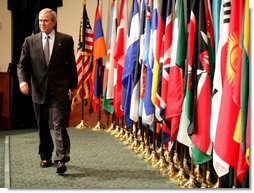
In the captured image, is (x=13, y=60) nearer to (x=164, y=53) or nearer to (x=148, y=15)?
(x=148, y=15)

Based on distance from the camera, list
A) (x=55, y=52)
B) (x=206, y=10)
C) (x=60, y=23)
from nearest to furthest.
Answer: (x=206, y=10) → (x=55, y=52) → (x=60, y=23)

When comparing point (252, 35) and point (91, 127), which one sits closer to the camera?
point (252, 35)

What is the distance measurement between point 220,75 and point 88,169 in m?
1.41

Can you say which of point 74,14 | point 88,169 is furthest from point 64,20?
point 88,169

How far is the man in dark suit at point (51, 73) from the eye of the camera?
345cm

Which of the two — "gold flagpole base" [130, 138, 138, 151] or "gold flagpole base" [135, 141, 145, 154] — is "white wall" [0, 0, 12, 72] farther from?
"gold flagpole base" [135, 141, 145, 154]

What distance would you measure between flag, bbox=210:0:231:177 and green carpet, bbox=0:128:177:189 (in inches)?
19.7

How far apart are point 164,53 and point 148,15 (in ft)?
2.33

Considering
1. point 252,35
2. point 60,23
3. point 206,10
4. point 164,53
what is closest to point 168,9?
point 164,53

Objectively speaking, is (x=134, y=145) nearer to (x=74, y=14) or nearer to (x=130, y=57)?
(x=130, y=57)

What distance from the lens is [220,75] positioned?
271 centimetres

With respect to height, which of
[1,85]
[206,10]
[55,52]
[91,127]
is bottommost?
[91,127]

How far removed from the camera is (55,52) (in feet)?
11.4

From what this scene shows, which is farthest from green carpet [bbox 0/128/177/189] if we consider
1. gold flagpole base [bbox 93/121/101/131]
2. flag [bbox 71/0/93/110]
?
flag [bbox 71/0/93/110]
